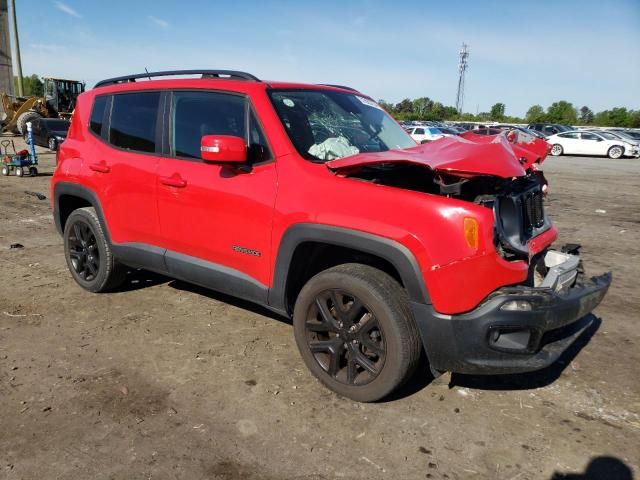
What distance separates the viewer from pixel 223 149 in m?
3.15

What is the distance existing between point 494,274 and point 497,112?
288ft

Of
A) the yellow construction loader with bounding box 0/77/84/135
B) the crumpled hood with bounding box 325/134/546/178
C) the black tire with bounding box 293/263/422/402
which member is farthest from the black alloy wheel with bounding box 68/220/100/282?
the yellow construction loader with bounding box 0/77/84/135

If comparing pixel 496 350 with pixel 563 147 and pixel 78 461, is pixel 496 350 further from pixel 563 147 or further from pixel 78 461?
pixel 563 147

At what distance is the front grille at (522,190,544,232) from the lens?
317cm

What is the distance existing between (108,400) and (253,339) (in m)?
1.15

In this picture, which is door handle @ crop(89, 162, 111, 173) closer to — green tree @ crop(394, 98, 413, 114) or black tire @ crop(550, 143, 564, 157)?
black tire @ crop(550, 143, 564, 157)

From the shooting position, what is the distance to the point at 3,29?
38969mm

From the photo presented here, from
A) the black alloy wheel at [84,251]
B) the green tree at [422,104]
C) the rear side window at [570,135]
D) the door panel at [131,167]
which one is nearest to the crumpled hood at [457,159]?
the door panel at [131,167]

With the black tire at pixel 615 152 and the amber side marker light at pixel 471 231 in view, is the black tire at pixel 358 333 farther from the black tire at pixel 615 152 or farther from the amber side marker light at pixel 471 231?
the black tire at pixel 615 152

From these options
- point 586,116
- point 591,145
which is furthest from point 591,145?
point 586,116

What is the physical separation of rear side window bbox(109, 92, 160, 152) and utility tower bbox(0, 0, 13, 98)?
41.2 meters

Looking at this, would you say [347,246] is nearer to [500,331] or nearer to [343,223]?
[343,223]

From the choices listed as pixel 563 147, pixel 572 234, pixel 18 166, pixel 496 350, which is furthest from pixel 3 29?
pixel 496 350

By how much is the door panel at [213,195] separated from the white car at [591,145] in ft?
86.9
